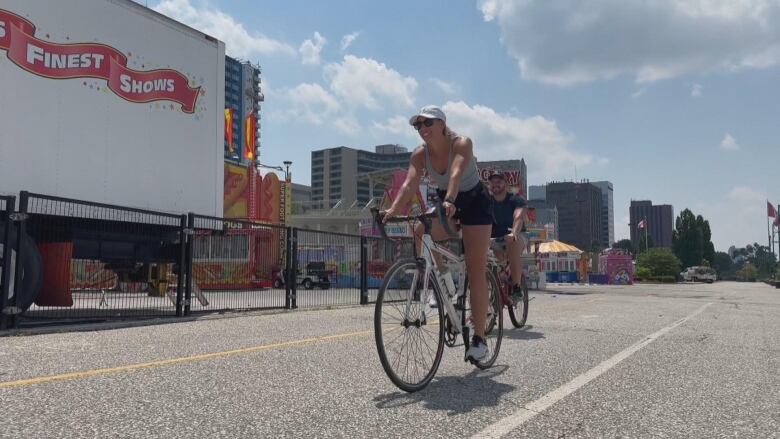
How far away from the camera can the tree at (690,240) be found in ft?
337

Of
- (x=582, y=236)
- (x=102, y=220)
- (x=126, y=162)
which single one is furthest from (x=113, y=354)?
(x=582, y=236)

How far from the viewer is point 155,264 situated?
995 cm

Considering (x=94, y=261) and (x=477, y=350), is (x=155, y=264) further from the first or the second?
(x=477, y=350)

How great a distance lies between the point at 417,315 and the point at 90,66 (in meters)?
7.79

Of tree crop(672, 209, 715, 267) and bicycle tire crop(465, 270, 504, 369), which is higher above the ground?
tree crop(672, 209, 715, 267)

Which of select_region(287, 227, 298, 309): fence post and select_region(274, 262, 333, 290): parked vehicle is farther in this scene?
select_region(274, 262, 333, 290): parked vehicle

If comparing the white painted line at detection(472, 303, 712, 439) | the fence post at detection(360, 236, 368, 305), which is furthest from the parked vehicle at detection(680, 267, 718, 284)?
the white painted line at detection(472, 303, 712, 439)

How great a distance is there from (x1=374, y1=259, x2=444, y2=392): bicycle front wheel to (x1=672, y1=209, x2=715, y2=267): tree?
366 feet

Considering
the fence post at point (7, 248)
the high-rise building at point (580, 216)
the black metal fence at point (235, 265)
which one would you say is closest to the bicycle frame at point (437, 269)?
the fence post at point (7, 248)

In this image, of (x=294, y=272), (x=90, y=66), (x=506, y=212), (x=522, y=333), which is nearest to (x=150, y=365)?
(x=522, y=333)

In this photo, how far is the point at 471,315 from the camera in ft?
13.4

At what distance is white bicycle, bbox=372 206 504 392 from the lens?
3.44 meters

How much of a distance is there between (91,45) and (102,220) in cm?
280

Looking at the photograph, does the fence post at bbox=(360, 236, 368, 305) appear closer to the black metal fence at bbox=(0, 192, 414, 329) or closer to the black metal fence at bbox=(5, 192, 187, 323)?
the black metal fence at bbox=(0, 192, 414, 329)
